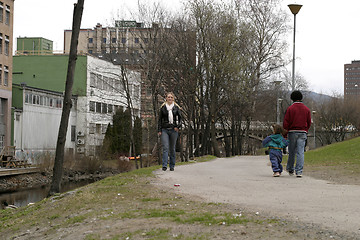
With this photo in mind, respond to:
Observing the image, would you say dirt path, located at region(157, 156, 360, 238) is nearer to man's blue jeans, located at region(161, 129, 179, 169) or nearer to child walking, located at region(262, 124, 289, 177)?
child walking, located at region(262, 124, 289, 177)

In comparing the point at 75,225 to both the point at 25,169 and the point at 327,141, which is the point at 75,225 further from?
the point at 327,141

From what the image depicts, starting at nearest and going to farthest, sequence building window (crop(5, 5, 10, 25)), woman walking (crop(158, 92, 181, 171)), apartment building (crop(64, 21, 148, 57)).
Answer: woman walking (crop(158, 92, 181, 171))
apartment building (crop(64, 21, 148, 57))
building window (crop(5, 5, 10, 25))

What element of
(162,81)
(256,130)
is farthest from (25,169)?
(256,130)

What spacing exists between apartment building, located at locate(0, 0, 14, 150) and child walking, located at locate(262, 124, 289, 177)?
4601cm

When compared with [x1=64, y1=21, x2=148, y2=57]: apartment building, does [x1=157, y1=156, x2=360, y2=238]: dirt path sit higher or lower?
lower

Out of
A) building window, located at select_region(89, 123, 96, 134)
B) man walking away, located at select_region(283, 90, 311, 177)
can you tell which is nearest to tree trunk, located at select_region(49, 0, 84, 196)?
man walking away, located at select_region(283, 90, 311, 177)

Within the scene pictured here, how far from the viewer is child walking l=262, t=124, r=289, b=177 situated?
14.2 m

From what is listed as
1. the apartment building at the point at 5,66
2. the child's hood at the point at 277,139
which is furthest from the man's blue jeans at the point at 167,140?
the apartment building at the point at 5,66

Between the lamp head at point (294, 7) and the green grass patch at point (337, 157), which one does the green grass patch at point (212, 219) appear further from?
the lamp head at point (294, 7)

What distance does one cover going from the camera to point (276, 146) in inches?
574

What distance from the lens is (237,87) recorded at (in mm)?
41469

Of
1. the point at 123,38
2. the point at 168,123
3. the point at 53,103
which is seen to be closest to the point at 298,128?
the point at 168,123

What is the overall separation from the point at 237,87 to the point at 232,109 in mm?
8502

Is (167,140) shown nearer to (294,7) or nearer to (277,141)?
(277,141)
